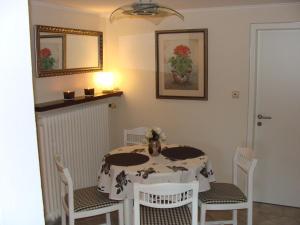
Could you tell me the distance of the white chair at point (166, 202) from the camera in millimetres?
2275

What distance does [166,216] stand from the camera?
2.58 m

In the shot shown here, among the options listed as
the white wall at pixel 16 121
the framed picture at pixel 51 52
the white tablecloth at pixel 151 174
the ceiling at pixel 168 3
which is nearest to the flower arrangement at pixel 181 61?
the ceiling at pixel 168 3

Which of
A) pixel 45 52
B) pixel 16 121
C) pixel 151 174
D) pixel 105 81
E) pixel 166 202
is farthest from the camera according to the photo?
pixel 105 81

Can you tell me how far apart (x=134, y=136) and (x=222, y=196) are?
4.38ft

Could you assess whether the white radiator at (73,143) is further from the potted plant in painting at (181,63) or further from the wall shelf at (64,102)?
the potted plant in painting at (181,63)

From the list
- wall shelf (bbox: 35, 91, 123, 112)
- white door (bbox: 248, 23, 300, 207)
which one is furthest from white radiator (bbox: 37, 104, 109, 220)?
white door (bbox: 248, 23, 300, 207)

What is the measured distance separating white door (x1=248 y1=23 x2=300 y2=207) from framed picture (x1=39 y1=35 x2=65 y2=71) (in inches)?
80.2

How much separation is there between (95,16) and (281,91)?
7.63ft

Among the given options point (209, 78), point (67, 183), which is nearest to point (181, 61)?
point (209, 78)

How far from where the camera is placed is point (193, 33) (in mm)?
3916

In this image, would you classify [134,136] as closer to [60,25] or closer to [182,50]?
[182,50]

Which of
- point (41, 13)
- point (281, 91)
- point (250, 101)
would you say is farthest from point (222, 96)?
point (41, 13)

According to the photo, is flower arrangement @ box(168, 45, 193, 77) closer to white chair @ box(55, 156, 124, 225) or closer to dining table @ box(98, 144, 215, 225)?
dining table @ box(98, 144, 215, 225)

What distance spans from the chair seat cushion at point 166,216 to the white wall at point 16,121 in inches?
78.8
